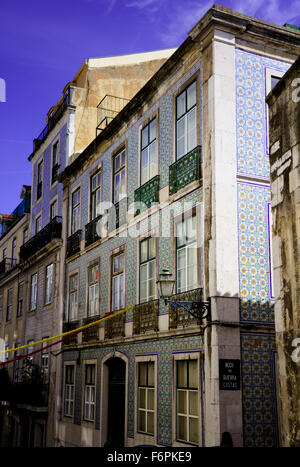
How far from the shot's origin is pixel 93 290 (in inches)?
631

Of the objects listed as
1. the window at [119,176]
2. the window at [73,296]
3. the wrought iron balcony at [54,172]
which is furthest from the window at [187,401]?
the wrought iron balcony at [54,172]

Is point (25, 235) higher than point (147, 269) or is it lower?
higher

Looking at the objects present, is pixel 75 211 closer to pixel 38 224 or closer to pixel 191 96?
pixel 38 224

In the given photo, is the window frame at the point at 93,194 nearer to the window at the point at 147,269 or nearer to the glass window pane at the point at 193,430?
the window at the point at 147,269

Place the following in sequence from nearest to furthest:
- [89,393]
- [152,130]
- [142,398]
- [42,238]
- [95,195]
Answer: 1. [142,398]
2. [152,130]
3. [89,393]
4. [95,195]
5. [42,238]

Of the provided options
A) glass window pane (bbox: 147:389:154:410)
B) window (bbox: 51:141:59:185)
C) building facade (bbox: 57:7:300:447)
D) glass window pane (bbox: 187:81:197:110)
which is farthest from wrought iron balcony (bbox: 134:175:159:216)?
window (bbox: 51:141:59:185)

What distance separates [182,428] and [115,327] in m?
3.93

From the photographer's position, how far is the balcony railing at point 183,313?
34.2ft

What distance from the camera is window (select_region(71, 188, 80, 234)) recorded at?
1806 cm

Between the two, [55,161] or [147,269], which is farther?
[55,161]

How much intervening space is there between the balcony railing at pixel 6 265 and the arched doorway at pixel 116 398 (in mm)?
13880

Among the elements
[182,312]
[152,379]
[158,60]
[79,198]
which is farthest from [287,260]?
[158,60]

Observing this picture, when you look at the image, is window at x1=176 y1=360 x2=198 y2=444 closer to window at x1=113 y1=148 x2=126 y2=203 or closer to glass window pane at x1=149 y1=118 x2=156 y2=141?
glass window pane at x1=149 y1=118 x2=156 y2=141

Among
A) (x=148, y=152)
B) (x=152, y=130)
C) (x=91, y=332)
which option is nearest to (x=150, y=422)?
(x=91, y=332)
